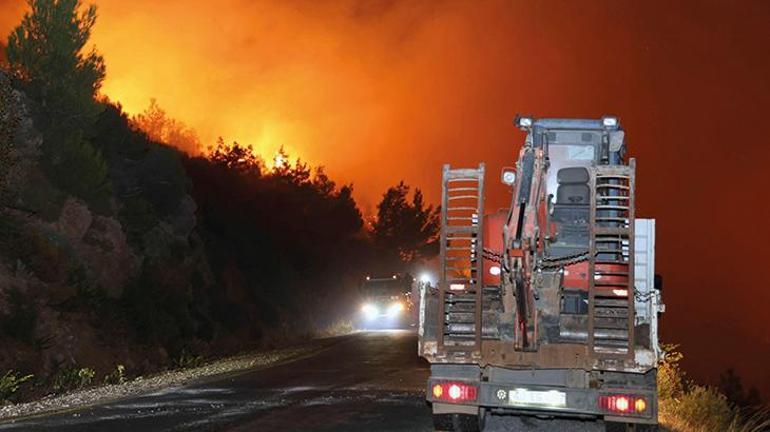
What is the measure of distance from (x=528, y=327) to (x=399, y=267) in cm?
6629

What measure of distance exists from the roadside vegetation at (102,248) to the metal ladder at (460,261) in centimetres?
1195

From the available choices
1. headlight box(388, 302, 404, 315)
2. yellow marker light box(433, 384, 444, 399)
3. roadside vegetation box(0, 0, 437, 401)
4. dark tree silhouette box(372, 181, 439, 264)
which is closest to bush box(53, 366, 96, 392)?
roadside vegetation box(0, 0, 437, 401)

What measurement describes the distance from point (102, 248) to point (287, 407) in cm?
1974

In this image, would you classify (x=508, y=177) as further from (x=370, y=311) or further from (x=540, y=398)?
(x=370, y=311)

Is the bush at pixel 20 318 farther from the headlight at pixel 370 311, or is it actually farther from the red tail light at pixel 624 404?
the headlight at pixel 370 311

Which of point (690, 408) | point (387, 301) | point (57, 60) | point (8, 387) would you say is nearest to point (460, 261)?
point (690, 408)

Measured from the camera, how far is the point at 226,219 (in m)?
48.8

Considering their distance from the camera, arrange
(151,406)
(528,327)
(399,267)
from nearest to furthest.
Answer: (528,327) < (151,406) < (399,267)

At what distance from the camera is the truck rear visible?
8.27 meters

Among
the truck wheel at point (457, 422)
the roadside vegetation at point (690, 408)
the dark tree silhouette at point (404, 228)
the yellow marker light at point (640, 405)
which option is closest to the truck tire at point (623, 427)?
the yellow marker light at point (640, 405)

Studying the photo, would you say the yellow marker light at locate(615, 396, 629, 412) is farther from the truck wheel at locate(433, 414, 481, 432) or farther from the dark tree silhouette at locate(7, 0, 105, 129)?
the dark tree silhouette at locate(7, 0, 105, 129)

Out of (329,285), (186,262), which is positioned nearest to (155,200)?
(186,262)

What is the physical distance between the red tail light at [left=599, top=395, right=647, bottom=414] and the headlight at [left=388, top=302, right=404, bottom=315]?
33764 mm

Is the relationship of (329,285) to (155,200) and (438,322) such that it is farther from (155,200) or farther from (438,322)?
(438,322)
